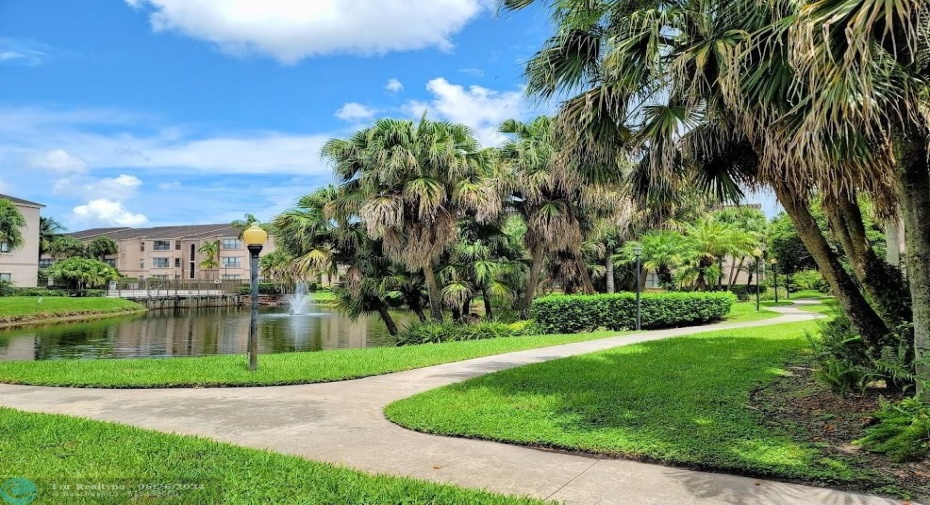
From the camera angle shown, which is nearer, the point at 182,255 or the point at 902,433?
the point at 902,433

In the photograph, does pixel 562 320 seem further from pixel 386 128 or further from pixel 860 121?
pixel 860 121

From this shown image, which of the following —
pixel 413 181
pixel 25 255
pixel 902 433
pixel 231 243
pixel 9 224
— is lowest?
pixel 902 433

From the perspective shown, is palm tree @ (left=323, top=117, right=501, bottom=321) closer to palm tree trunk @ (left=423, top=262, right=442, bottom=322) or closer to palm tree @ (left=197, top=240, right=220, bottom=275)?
palm tree trunk @ (left=423, top=262, right=442, bottom=322)

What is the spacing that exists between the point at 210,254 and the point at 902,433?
80379 mm

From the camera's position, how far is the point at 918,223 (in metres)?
5.71

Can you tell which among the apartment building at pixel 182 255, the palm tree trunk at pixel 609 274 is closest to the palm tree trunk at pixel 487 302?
the palm tree trunk at pixel 609 274

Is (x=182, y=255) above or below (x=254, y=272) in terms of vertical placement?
above

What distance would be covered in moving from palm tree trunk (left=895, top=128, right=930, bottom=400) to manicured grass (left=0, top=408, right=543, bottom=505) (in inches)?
177

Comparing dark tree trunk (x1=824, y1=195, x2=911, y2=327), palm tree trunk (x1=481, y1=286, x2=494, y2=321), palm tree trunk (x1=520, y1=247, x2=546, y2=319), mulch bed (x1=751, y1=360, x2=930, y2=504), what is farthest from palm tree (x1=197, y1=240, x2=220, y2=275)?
dark tree trunk (x1=824, y1=195, x2=911, y2=327)

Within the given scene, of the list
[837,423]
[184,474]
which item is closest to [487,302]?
[837,423]

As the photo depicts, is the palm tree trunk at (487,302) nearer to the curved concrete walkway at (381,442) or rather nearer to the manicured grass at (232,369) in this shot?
the manicured grass at (232,369)

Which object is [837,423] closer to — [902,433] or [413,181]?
[902,433]

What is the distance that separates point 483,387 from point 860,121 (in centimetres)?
541

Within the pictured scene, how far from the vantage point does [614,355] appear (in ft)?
36.8
